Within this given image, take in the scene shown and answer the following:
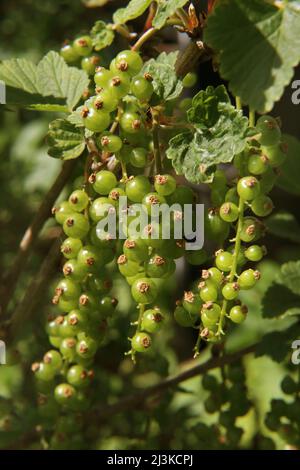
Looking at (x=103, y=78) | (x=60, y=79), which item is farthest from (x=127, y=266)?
(x=60, y=79)

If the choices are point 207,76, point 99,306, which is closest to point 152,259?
point 99,306

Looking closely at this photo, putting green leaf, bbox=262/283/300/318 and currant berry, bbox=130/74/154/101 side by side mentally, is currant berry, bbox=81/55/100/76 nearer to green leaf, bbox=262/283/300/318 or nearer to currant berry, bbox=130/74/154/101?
currant berry, bbox=130/74/154/101

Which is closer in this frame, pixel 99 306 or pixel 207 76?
pixel 99 306

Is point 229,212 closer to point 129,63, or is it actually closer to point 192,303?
point 192,303

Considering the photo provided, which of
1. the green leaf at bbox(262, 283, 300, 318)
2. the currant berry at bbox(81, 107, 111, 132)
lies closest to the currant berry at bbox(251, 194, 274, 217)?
the currant berry at bbox(81, 107, 111, 132)

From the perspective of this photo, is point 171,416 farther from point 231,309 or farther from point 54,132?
point 54,132
